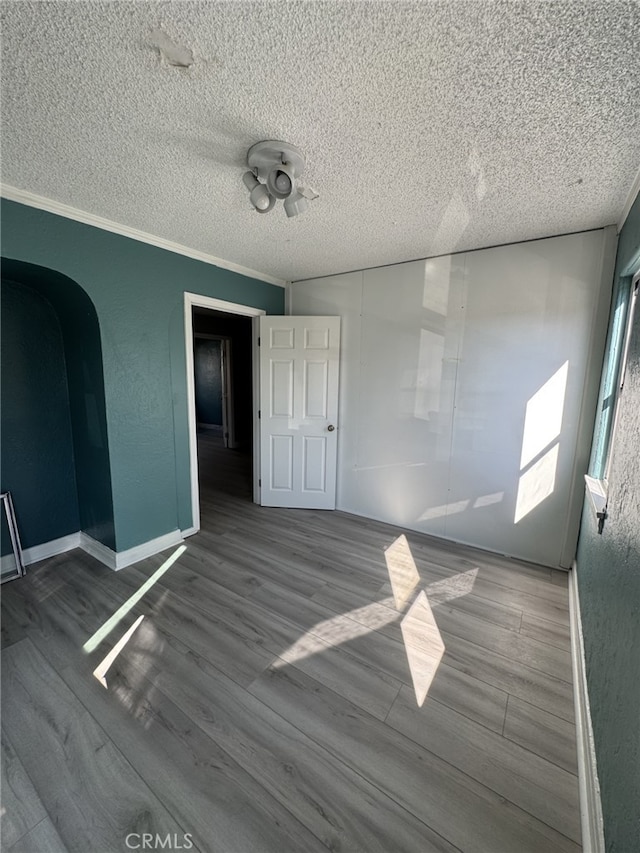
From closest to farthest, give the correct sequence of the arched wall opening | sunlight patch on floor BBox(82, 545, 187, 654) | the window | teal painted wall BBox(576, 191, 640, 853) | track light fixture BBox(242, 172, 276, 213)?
1. teal painted wall BBox(576, 191, 640, 853)
2. track light fixture BBox(242, 172, 276, 213)
3. sunlight patch on floor BBox(82, 545, 187, 654)
4. the window
5. the arched wall opening

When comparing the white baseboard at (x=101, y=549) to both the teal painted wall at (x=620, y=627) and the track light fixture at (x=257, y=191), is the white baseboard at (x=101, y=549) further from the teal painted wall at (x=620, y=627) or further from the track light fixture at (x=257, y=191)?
the teal painted wall at (x=620, y=627)

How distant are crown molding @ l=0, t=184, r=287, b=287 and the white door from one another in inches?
27.6

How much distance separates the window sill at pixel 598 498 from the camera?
154 centimetres

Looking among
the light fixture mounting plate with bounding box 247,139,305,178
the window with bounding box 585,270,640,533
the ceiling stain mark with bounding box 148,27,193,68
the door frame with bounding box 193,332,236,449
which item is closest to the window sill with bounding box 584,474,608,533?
the window with bounding box 585,270,640,533

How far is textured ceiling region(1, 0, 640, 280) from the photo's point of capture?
908 mm

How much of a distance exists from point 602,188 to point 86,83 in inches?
92.4

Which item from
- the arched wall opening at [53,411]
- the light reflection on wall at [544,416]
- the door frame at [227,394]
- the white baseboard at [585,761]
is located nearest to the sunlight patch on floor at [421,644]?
the white baseboard at [585,761]

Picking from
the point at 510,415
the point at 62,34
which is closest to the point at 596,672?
the point at 510,415

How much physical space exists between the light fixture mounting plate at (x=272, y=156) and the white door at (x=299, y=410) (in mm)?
1811

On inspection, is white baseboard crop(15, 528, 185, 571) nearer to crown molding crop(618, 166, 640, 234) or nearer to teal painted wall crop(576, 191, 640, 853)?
teal painted wall crop(576, 191, 640, 853)

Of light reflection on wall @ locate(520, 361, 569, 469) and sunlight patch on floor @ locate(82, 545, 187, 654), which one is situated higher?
light reflection on wall @ locate(520, 361, 569, 469)

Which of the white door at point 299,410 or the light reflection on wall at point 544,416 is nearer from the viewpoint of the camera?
the light reflection on wall at point 544,416

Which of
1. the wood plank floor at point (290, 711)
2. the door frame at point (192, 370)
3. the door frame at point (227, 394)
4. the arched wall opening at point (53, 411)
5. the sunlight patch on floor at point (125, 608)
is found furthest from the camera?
the door frame at point (227, 394)

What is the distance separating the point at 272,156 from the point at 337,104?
38 centimetres
